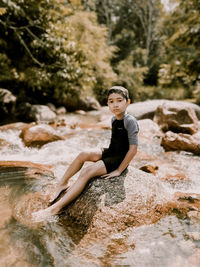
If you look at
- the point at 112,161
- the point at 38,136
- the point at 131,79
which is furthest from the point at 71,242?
the point at 131,79

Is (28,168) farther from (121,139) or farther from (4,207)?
(121,139)

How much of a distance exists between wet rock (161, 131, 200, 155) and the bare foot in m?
4.97

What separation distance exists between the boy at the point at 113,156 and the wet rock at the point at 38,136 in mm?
4025

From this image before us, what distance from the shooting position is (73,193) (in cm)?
306

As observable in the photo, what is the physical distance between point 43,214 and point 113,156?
130 cm

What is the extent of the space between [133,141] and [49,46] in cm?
754

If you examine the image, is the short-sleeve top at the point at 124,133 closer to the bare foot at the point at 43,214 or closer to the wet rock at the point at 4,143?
the bare foot at the point at 43,214

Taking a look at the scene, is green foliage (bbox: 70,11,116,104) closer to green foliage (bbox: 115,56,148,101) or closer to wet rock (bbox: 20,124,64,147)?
green foliage (bbox: 115,56,148,101)

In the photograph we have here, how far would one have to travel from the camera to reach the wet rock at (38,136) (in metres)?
7.12

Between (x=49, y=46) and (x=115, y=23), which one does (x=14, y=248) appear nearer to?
(x=49, y=46)

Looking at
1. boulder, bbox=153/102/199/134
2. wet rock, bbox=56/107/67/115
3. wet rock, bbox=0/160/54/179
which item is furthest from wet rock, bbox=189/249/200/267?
wet rock, bbox=56/107/67/115

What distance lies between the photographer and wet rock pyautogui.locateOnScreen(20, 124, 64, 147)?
7116mm

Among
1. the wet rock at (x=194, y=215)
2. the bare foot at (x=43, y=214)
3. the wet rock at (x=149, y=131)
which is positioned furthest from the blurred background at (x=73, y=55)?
the bare foot at (x=43, y=214)

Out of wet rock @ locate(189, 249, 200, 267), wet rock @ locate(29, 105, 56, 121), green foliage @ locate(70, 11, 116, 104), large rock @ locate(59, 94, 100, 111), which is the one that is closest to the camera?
wet rock @ locate(189, 249, 200, 267)
